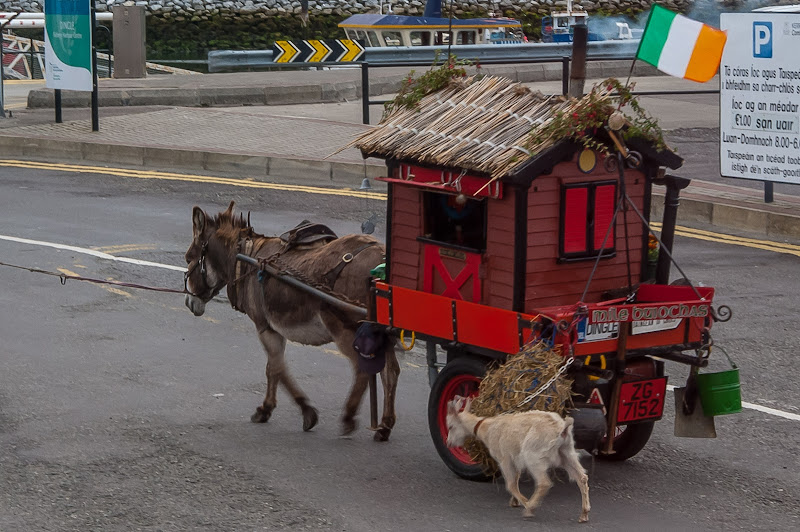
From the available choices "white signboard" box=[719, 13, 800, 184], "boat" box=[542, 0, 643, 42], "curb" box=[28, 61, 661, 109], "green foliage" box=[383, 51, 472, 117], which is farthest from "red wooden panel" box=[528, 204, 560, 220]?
"boat" box=[542, 0, 643, 42]

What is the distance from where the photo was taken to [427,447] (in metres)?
7.43

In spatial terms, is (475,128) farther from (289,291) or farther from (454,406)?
(289,291)

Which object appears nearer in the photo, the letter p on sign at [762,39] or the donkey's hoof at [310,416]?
the donkey's hoof at [310,416]

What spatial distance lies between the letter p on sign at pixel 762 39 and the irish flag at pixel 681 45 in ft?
25.7

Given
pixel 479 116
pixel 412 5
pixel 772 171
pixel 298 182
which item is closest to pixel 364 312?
pixel 479 116

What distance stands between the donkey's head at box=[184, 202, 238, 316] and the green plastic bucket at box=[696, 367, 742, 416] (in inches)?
130

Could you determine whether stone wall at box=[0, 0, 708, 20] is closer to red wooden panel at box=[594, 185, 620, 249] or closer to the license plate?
red wooden panel at box=[594, 185, 620, 249]

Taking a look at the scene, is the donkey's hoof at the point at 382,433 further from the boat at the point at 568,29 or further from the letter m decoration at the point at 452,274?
the boat at the point at 568,29

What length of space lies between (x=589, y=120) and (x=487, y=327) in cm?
121

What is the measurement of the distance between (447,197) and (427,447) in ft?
5.16

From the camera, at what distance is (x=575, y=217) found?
21.3 ft

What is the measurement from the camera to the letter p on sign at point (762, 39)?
13555mm

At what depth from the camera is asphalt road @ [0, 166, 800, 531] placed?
6363 millimetres

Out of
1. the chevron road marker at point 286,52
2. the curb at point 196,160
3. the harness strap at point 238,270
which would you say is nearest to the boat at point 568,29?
the chevron road marker at point 286,52
